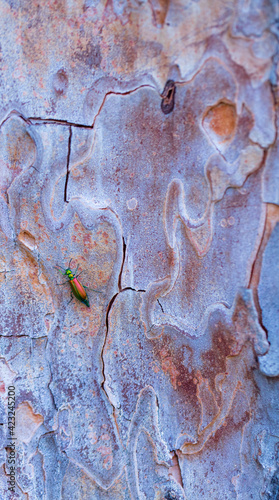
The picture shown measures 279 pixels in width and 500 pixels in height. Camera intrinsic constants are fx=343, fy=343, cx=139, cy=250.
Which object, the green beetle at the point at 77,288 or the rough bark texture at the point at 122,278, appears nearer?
the rough bark texture at the point at 122,278

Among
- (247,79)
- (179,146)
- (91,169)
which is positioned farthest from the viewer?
(91,169)

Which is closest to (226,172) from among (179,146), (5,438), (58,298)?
(179,146)

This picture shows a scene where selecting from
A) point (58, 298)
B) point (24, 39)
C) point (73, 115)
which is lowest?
point (58, 298)

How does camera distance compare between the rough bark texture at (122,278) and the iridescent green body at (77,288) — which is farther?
the iridescent green body at (77,288)

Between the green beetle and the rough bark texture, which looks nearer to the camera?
the rough bark texture

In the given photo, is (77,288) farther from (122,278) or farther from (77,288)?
(122,278)

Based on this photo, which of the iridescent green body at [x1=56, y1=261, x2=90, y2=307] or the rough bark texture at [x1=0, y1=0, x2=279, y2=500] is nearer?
the rough bark texture at [x1=0, y1=0, x2=279, y2=500]

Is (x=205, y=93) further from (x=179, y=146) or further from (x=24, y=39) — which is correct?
(x=24, y=39)

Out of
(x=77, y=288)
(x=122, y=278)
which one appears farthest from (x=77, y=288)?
(x=122, y=278)
